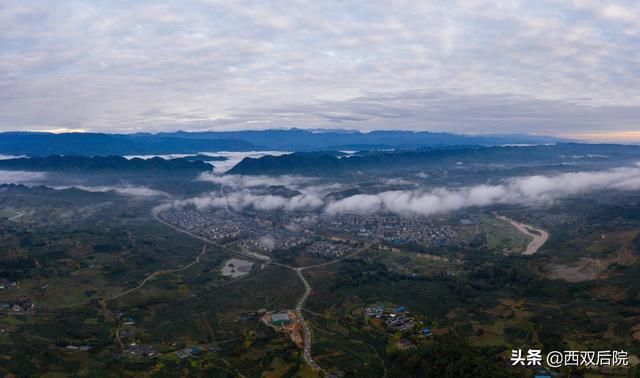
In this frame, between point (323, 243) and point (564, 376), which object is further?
point (323, 243)

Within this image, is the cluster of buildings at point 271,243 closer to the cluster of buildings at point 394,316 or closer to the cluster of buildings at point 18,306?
the cluster of buildings at point 394,316

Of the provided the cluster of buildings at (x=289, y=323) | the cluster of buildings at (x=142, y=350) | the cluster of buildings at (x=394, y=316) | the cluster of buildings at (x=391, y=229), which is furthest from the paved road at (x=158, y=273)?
the cluster of buildings at (x=391, y=229)

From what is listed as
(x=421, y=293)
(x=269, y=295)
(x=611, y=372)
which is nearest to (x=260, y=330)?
(x=269, y=295)

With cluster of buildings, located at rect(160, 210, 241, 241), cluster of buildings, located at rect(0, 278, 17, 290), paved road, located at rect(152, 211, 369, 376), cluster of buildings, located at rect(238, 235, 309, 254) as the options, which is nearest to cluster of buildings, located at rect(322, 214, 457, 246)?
paved road, located at rect(152, 211, 369, 376)

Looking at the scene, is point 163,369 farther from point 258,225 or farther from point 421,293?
point 258,225

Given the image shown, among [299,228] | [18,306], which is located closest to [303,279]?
[18,306]

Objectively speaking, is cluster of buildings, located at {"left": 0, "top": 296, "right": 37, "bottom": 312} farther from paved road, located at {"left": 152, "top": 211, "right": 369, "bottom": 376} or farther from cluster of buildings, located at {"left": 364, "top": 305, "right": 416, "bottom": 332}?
cluster of buildings, located at {"left": 364, "top": 305, "right": 416, "bottom": 332}
